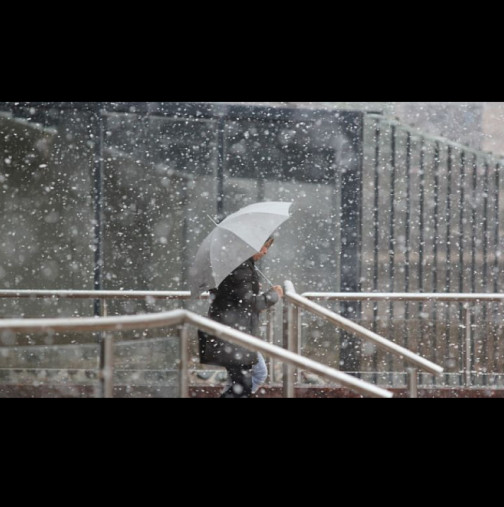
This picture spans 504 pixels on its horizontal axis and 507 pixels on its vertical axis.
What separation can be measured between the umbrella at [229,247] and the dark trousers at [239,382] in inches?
22.2

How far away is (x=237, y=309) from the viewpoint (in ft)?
14.6

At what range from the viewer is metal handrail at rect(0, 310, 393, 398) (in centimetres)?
298

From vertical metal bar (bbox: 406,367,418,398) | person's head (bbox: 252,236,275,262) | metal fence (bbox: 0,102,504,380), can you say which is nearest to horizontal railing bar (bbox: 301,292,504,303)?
person's head (bbox: 252,236,275,262)

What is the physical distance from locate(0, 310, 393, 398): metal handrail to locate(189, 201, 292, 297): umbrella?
1.19m

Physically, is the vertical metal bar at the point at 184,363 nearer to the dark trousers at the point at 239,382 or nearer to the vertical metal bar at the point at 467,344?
the dark trousers at the point at 239,382

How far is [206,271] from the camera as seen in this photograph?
14.6 feet

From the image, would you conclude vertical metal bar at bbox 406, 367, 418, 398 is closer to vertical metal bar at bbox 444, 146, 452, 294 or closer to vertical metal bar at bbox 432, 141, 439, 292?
vertical metal bar at bbox 432, 141, 439, 292

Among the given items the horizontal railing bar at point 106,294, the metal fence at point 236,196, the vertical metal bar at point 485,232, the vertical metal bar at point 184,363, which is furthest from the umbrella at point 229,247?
the vertical metal bar at point 485,232

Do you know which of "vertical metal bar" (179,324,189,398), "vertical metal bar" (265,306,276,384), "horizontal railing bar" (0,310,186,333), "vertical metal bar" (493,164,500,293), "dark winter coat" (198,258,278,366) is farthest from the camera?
"vertical metal bar" (493,164,500,293)

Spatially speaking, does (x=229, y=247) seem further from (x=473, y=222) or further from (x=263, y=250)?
(x=473, y=222)

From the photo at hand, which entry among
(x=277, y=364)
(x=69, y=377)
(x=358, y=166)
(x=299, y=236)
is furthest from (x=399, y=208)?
(x=69, y=377)

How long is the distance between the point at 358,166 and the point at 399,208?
0.66m

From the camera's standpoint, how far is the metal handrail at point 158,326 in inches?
117

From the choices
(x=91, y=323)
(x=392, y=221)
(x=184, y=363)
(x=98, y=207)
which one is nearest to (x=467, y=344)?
(x=392, y=221)
